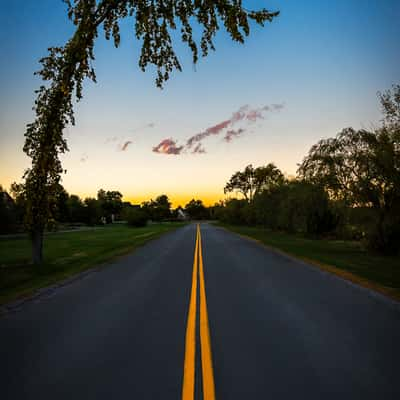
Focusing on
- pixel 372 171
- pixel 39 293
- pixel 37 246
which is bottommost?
pixel 39 293

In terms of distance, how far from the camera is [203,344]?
427cm

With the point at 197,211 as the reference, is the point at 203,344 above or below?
below

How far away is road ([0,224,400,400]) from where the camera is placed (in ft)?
10.5

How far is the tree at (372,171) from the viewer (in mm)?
13977

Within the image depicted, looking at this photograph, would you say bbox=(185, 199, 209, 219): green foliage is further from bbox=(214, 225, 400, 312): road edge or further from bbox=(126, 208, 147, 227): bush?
bbox=(214, 225, 400, 312): road edge

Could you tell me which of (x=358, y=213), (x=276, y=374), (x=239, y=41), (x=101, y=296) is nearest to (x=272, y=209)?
(x=358, y=213)

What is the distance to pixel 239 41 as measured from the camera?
32.2ft

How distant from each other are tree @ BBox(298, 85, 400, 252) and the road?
29.1 feet

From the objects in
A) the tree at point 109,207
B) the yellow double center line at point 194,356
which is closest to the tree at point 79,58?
the yellow double center line at point 194,356

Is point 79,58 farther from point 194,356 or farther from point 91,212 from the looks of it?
point 91,212

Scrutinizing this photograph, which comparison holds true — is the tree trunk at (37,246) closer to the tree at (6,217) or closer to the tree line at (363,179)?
the tree line at (363,179)

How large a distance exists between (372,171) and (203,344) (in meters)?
13.9

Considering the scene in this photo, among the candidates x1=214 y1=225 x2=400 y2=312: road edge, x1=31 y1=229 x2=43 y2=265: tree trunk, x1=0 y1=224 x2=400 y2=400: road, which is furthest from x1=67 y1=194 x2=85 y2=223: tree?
x1=0 y1=224 x2=400 y2=400: road

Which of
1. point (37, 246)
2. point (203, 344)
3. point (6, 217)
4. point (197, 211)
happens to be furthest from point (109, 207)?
point (203, 344)
